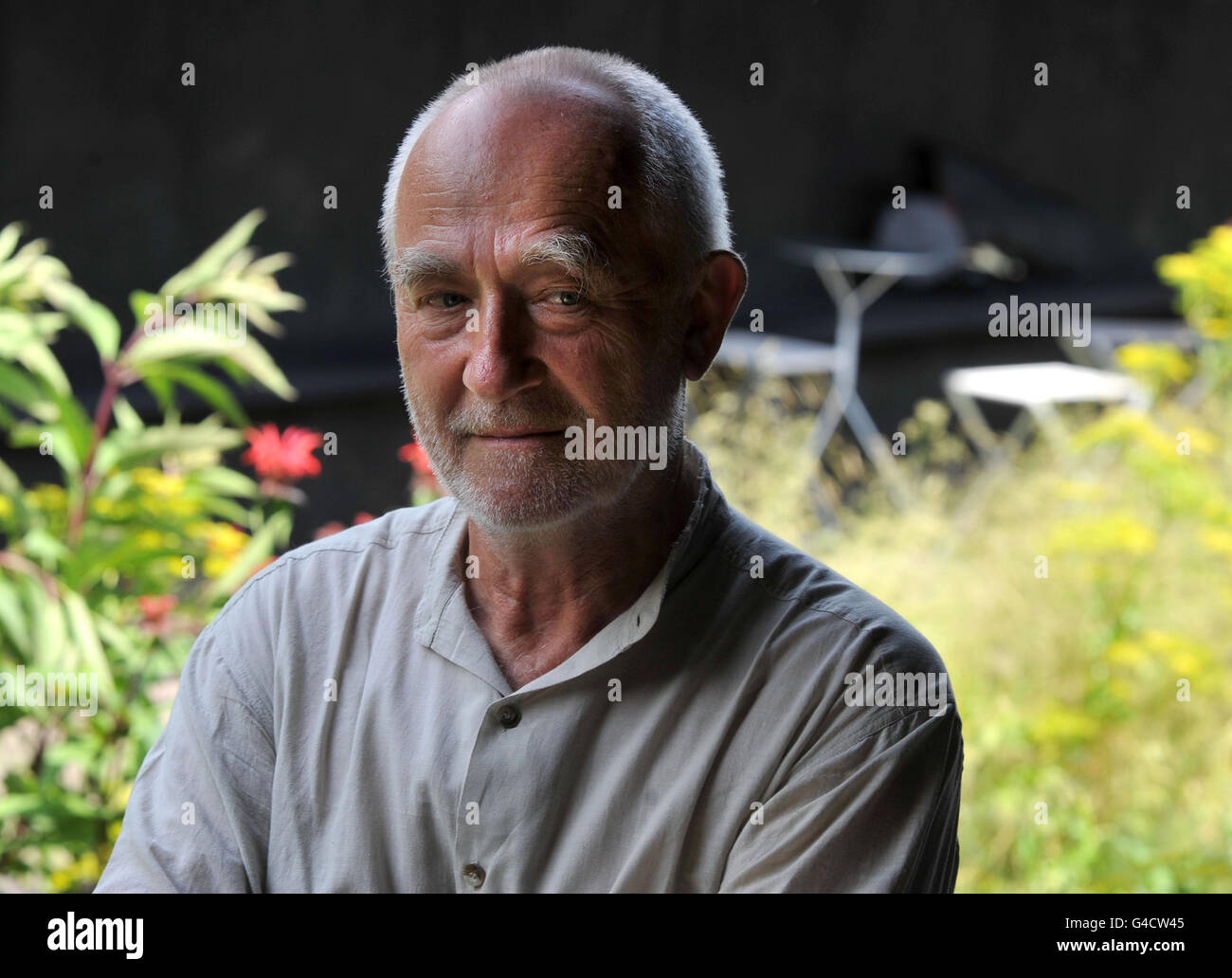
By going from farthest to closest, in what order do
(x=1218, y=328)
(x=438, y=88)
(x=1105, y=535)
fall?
(x=438, y=88), (x=1218, y=328), (x=1105, y=535)

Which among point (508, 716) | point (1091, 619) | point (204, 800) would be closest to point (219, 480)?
point (204, 800)

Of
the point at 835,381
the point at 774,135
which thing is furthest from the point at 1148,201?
the point at 835,381

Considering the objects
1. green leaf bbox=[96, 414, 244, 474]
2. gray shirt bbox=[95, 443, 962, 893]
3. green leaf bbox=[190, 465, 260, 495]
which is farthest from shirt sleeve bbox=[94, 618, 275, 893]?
green leaf bbox=[190, 465, 260, 495]

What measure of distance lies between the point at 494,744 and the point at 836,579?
14.9 inches

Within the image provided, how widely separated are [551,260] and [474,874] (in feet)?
1.91

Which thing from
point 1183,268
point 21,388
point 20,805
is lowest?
point 20,805

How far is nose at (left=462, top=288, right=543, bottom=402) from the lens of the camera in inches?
48.5

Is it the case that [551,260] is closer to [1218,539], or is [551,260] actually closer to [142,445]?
[142,445]

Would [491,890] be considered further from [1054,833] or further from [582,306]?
[1054,833]

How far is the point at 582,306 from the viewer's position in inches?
49.7

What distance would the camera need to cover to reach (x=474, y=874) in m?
1.25

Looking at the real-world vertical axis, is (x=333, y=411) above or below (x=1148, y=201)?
A: below

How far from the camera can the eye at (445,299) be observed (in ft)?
4.20

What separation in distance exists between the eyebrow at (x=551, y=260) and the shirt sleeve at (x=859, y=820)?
0.49m
